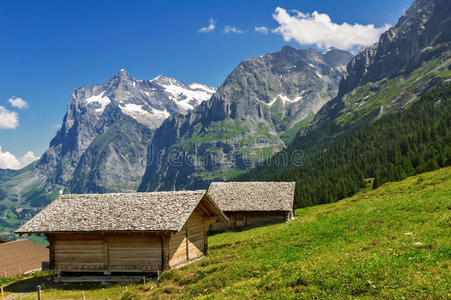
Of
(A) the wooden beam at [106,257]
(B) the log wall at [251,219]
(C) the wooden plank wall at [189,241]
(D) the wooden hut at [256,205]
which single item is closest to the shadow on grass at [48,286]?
(A) the wooden beam at [106,257]

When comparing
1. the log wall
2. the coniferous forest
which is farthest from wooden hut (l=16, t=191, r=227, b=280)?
the coniferous forest

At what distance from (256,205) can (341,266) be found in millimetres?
45209

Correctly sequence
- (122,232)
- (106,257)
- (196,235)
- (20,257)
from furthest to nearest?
(20,257) → (196,235) → (106,257) → (122,232)

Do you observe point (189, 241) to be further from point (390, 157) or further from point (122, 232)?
point (390, 157)

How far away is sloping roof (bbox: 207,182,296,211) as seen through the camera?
6084 cm

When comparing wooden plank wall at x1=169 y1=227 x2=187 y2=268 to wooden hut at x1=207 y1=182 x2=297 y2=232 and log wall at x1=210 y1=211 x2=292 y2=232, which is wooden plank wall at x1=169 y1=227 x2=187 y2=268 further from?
log wall at x1=210 y1=211 x2=292 y2=232

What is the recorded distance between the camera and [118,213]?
3064 cm

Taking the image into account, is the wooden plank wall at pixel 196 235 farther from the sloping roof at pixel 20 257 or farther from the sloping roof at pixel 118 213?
the sloping roof at pixel 20 257

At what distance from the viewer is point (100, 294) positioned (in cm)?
2606

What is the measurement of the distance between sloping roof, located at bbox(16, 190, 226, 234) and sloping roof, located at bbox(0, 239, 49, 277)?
1703 cm

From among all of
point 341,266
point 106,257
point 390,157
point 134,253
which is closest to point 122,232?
point 134,253

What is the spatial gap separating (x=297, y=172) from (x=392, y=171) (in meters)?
92.9

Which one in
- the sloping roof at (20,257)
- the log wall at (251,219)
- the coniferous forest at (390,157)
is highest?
the coniferous forest at (390,157)

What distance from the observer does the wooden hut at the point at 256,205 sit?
6037 cm
